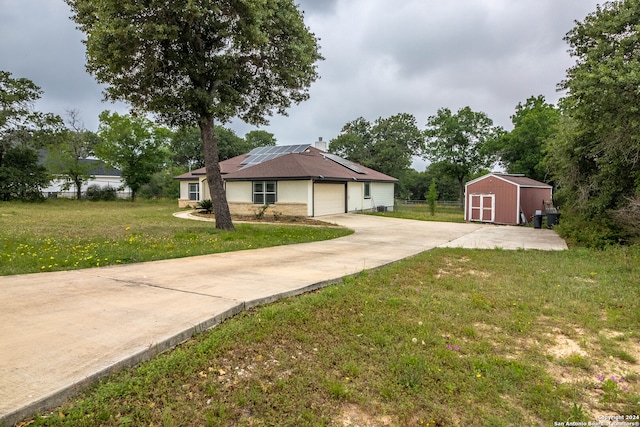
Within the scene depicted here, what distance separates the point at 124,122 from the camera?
31703 mm

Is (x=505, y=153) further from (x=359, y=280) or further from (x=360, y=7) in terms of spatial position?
(x=359, y=280)

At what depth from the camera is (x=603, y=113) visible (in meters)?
8.91

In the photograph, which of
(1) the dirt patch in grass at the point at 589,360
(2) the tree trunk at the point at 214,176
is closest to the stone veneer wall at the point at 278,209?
(2) the tree trunk at the point at 214,176

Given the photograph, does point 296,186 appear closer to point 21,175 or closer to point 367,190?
point 367,190

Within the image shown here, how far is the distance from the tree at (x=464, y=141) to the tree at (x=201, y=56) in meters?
28.3

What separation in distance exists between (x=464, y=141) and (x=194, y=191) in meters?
27.3

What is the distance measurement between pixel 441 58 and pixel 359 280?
1518cm

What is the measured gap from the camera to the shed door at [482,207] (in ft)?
72.7

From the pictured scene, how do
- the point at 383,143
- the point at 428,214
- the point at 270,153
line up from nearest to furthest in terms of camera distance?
1. the point at 428,214
2. the point at 270,153
3. the point at 383,143

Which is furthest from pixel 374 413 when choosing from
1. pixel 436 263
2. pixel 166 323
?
pixel 436 263

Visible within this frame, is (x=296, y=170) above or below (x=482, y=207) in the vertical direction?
above

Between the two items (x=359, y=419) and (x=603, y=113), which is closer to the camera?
(x=359, y=419)

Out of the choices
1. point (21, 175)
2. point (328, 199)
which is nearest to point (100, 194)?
point (21, 175)

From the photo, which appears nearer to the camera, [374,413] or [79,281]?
[374,413]
